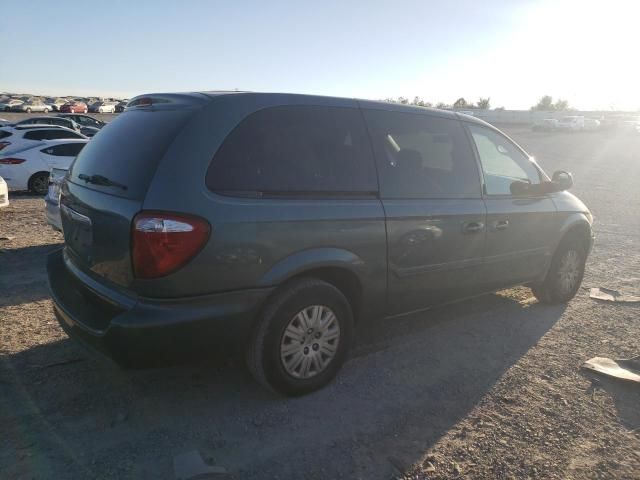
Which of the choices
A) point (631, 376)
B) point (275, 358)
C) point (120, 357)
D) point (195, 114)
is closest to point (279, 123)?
point (195, 114)

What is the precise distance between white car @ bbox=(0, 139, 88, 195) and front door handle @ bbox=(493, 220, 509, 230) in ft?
34.0

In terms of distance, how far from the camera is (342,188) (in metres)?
3.33

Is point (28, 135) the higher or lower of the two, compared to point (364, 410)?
higher

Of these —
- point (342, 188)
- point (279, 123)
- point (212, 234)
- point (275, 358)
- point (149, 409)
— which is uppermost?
point (279, 123)

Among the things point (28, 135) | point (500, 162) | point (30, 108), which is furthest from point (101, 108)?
point (500, 162)

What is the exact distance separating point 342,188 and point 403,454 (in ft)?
Result: 5.40

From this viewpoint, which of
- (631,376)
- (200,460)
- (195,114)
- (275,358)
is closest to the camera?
(200,460)

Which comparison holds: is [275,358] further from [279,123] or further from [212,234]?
[279,123]

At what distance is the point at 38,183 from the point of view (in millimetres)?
12039

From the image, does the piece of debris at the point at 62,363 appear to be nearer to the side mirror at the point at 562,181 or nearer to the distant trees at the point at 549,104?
the side mirror at the point at 562,181

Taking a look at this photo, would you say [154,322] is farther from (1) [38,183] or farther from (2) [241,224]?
(1) [38,183]

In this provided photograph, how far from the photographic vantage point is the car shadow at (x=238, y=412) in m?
2.68

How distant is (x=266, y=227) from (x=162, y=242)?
583mm

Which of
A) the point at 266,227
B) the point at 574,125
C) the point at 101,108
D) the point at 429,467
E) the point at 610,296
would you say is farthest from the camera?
the point at 101,108
